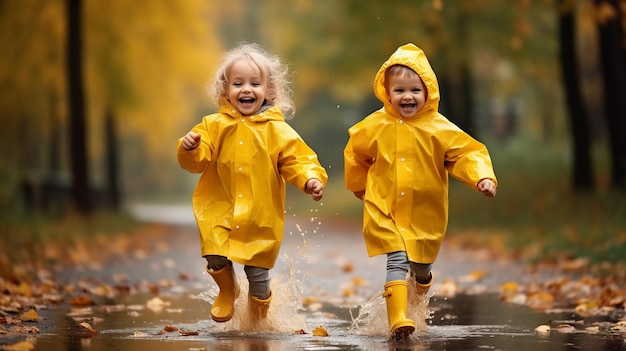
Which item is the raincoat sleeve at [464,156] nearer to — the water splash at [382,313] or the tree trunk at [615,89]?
the water splash at [382,313]

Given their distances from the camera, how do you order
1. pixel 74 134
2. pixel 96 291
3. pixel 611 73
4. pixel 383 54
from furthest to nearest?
1. pixel 383 54
2. pixel 74 134
3. pixel 611 73
4. pixel 96 291

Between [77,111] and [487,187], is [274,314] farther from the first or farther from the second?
[77,111]

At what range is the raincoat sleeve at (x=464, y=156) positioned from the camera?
6.79 m

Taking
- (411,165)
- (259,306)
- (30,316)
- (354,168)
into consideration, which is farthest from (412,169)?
(30,316)

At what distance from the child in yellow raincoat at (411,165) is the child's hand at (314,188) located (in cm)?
35

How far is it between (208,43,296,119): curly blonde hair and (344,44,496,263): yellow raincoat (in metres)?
0.61

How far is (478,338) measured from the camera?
21.8 feet

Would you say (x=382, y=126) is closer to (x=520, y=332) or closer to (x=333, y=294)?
(x=520, y=332)

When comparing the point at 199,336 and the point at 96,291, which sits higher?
the point at 96,291

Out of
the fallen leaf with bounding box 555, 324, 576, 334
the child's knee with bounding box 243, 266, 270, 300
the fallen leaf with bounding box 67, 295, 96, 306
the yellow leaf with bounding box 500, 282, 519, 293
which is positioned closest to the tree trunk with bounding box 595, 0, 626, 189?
the yellow leaf with bounding box 500, 282, 519, 293

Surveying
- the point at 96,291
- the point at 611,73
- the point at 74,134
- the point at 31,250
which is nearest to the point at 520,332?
the point at 96,291

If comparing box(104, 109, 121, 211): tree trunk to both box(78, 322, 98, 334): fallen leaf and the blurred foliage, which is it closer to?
the blurred foliage

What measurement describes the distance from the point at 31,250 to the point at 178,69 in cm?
1266

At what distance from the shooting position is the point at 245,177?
686 centimetres
